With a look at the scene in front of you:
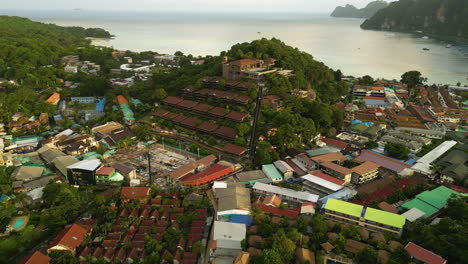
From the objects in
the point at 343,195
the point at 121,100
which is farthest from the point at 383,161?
the point at 121,100

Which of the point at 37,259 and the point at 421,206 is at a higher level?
the point at 421,206

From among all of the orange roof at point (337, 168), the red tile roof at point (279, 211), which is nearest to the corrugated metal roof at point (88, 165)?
the red tile roof at point (279, 211)

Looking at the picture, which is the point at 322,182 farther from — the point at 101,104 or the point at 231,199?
the point at 101,104

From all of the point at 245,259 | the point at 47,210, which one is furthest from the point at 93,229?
the point at 245,259

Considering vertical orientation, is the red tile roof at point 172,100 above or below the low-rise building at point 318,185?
above

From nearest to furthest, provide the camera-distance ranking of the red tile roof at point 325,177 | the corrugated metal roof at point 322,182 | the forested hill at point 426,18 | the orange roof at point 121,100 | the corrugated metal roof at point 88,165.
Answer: the corrugated metal roof at point 322,182, the red tile roof at point 325,177, the corrugated metal roof at point 88,165, the orange roof at point 121,100, the forested hill at point 426,18

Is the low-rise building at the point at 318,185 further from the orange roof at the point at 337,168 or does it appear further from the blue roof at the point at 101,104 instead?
the blue roof at the point at 101,104
